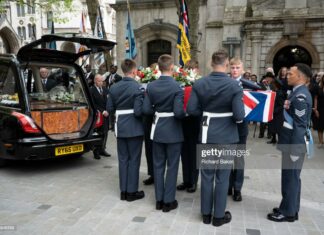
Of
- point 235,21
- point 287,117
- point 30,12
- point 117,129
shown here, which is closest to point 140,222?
point 117,129

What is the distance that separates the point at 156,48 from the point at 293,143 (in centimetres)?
1446

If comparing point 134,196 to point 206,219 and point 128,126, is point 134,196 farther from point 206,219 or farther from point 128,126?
point 206,219

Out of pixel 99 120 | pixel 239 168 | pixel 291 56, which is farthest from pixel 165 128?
pixel 291 56

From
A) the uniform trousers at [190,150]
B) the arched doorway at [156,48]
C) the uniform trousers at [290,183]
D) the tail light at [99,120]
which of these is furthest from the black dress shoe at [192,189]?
the arched doorway at [156,48]

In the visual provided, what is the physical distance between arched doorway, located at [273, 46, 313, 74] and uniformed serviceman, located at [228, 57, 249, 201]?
1071cm

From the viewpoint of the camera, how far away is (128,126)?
465 centimetres

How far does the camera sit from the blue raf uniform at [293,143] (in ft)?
12.4

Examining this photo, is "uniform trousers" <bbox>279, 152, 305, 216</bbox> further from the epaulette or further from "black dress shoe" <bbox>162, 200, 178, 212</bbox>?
"black dress shoe" <bbox>162, 200, 178, 212</bbox>

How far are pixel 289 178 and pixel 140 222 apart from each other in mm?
1942

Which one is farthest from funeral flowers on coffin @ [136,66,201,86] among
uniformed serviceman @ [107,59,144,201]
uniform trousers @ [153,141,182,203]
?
uniform trousers @ [153,141,182,203]

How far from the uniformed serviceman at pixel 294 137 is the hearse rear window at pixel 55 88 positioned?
14.6 ft

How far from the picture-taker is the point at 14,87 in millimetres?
6105

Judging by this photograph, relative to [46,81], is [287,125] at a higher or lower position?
lower

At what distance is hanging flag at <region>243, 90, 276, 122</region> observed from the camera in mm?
4297
